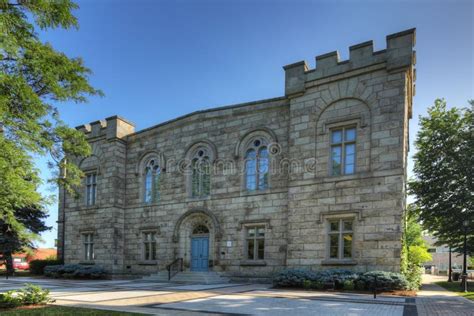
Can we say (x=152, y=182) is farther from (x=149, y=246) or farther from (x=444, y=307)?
(x=444, y=307)

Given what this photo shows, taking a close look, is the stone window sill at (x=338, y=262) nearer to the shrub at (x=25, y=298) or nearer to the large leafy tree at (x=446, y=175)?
the large leafy tree at (x=446, y=175)

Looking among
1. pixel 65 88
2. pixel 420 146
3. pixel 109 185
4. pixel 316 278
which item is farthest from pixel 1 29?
pixel 420 146

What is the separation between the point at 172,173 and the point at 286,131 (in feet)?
23.4

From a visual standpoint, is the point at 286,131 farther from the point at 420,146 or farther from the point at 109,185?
the point at 109,185

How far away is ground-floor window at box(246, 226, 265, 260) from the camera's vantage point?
17.0 m

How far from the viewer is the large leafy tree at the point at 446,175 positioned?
61.4ft

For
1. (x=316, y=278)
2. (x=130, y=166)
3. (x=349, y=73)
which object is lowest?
(x=316, y=278)

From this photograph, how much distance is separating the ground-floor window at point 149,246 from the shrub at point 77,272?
7.87ft

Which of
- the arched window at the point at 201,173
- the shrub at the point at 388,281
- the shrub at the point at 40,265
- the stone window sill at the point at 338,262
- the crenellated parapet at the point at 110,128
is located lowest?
the shrub at the point at 40,265

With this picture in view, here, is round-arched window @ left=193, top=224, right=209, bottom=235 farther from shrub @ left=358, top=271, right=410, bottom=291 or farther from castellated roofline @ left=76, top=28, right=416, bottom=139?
shrub @ left=358, top=271, right=410, bottom=291

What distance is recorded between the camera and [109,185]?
21547mm

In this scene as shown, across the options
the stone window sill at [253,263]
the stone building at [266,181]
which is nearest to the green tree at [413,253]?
the stone building at [266,181]

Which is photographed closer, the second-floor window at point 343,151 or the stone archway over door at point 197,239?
the second-floor window at point 343,151

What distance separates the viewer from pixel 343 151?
1536cm
